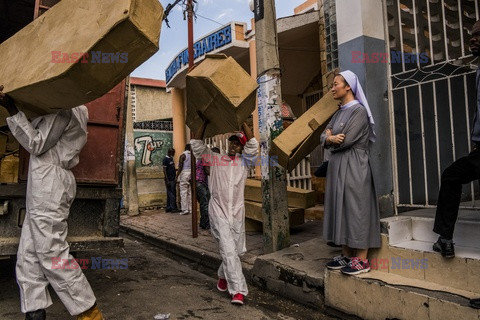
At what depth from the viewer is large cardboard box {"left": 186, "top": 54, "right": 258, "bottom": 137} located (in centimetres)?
326

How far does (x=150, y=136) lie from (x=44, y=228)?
968 centimetres

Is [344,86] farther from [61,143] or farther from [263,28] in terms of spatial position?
[61,143]

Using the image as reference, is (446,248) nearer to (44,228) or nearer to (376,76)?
(376,76)

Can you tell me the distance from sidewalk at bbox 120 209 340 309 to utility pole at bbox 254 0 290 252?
28 centimetres

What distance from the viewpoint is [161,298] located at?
3797mm

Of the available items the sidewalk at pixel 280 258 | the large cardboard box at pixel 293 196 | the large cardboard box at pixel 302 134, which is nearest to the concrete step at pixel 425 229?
the sidewalk at pixel 280 258

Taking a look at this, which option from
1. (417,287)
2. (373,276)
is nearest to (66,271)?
(373,276)

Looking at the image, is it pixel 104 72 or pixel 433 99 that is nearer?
pixel 104 72

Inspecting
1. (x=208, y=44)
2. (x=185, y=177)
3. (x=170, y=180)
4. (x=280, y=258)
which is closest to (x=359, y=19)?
(x=280, y=258)

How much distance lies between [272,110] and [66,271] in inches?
112

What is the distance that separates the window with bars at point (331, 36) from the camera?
501 cm

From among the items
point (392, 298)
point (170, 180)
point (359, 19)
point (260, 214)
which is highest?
point (359, 19)

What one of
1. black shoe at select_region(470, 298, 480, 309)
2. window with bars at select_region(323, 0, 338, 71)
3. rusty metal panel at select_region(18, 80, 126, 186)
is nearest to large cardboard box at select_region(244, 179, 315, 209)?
window with bars at select_region(323, 0, 338, 71)

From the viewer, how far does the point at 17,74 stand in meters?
2.69
